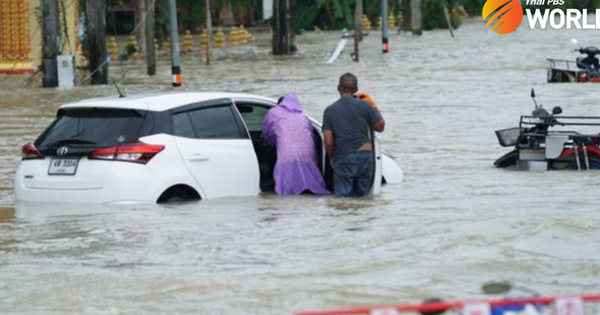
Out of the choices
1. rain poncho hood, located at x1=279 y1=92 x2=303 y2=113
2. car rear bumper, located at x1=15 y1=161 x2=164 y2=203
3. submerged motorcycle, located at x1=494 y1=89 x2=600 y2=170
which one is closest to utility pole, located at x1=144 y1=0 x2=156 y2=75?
submerged motorcycle, located at x1=494 y1=89 x2=600 y2=170

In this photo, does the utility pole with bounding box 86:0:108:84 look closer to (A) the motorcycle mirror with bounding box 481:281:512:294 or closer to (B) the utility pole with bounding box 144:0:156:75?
(B) the utility pole with bounding box 144:0:156:75

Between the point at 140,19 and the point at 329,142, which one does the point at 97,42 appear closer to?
the point at 140,19

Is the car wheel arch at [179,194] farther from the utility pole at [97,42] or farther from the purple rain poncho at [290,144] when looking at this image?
the utility pole at [97,42]

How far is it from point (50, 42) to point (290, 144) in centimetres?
2330

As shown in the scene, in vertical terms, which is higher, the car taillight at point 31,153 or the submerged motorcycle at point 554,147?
the car taillight at point 31,153

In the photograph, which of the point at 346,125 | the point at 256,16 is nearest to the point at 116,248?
the point at 346,125

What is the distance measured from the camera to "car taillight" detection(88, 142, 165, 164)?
1336 centimetres

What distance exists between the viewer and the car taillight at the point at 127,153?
43.8ft

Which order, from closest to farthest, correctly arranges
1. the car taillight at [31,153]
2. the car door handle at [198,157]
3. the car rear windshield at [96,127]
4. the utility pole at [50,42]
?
the car rear windshield at [96,127]
the car door handle at [198,157]
the car taillight at [31,153]
the utility pole at [50,42]

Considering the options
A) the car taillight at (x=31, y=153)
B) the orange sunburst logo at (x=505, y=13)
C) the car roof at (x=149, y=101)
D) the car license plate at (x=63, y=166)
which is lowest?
the orange sunburst logo at (x=505, y=13)

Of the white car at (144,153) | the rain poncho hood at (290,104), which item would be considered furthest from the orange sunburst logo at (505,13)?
the white car at (144,153)

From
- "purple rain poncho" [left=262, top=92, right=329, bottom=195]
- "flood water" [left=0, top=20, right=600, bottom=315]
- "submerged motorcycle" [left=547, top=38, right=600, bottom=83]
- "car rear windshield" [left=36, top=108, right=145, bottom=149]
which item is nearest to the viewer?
"flood water" [left=0, top=20, right=600, bottom=315]

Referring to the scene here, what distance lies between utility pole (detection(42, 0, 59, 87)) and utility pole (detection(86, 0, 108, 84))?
1277mm

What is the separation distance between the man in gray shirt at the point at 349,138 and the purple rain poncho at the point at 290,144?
0.85ft
